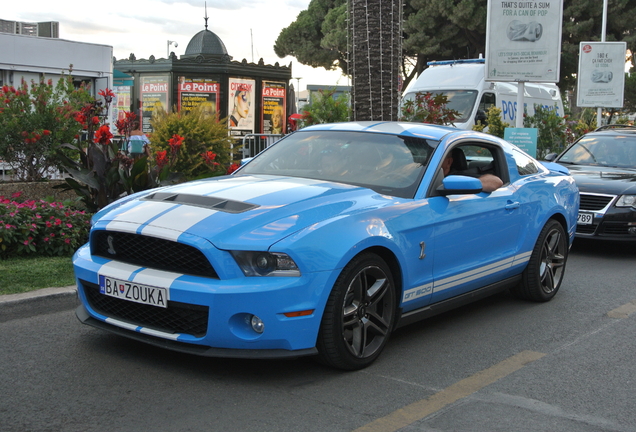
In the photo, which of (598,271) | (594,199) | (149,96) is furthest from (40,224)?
(149,96)

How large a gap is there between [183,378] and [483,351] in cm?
209

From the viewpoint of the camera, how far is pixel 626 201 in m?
9.38

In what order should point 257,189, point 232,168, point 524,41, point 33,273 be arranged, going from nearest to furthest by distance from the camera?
point 257,189
point 33,273
point 232,168
point 524,41

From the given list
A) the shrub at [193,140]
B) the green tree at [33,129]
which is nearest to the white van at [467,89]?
the shrub at [193,140]

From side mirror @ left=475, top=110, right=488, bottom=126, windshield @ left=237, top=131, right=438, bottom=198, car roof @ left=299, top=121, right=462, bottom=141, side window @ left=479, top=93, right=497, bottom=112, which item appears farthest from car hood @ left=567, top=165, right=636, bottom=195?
side window @ left=479, top=93, right=497, bottom=112

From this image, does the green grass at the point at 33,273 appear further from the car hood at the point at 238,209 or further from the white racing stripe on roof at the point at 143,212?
the white racing stripe on roof at the point at 143,212

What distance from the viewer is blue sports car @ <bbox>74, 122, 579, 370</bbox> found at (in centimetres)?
412

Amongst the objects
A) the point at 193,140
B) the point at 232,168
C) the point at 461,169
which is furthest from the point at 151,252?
the point at 193,140

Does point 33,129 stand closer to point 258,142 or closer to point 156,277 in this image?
point 156,277

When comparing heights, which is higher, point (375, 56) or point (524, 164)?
point (375, 56)

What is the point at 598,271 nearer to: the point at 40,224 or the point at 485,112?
the point at 40,224

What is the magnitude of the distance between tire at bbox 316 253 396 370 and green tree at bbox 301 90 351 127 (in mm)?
7691

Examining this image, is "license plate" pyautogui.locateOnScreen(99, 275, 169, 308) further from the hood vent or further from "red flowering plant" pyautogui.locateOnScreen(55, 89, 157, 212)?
"red flowering plant" pyautogui.locateOnScreen(55, 89, 157, 212)

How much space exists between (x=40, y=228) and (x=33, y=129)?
202cm
